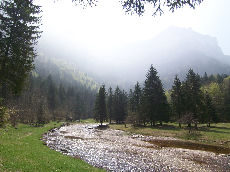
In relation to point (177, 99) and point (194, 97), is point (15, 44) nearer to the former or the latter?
point (194, 97)

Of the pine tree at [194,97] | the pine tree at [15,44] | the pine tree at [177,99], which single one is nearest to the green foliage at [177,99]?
A: the pine tree at [177,99]

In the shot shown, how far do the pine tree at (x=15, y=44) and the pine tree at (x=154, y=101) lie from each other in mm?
45110

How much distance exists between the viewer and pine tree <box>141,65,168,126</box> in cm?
5615

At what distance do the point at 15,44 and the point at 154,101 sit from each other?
4855 cm

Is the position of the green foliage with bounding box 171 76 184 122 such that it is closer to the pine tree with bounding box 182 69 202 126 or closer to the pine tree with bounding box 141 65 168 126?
the pine tree with bounding box 182 69 202 126

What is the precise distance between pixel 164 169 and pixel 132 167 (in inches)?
128

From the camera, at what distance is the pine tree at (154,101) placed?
184ft

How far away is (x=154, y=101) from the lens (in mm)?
58312

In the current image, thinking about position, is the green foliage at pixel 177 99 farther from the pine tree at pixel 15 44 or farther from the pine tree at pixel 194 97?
the pine tree at pixel 15 44

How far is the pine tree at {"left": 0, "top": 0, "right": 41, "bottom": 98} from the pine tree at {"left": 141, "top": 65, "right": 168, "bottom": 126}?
45110 mm

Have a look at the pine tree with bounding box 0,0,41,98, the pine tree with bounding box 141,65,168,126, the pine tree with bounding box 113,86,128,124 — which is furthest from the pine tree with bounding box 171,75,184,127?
the pine tree with bounding box 0,0,41,98

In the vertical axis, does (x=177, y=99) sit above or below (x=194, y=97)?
below

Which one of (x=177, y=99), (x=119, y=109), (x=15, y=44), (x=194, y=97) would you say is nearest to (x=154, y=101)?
(x=177, y=99)

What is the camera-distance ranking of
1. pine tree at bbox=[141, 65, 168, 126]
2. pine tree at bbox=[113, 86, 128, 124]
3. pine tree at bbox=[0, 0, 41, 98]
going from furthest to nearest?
pine tree at bbox=[113, 86, 128, 124] < pine tree at bbox=[141, 65, 168, 126] < pine tree at bbox=[0, 0, 41, 98]
